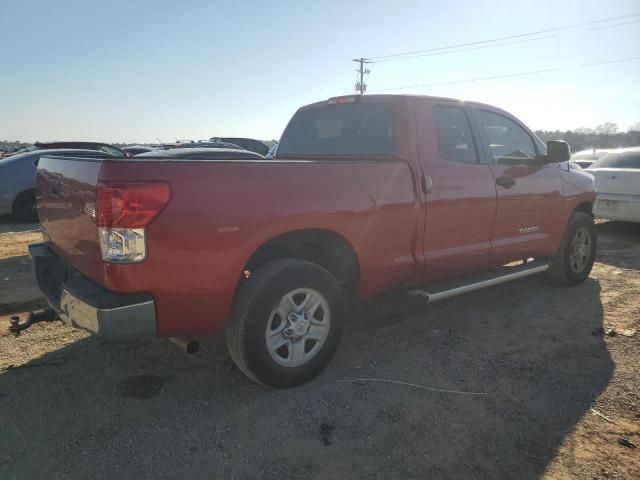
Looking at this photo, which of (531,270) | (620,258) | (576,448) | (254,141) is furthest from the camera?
(254,141)

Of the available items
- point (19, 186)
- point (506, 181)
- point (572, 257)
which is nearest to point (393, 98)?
point (506, 181)

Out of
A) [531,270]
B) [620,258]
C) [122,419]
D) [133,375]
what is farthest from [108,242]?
[620,258]

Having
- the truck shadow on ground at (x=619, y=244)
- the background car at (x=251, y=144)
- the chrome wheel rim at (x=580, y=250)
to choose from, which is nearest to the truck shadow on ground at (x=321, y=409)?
the chrome wheel rim at (x=580, y=250)

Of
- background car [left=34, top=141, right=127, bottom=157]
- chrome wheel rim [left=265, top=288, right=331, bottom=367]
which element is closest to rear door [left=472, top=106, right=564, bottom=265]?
chrome wheel rim [left=265, top=288, right=331, bottom=367]

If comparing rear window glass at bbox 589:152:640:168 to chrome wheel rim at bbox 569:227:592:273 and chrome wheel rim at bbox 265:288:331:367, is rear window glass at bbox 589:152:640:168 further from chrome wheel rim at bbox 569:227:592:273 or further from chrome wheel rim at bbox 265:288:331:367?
chrome wheel rim at bbox 265:288:331:367

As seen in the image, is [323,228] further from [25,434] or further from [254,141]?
[254,141]

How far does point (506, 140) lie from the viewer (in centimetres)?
462

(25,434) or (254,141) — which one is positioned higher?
(254,141)

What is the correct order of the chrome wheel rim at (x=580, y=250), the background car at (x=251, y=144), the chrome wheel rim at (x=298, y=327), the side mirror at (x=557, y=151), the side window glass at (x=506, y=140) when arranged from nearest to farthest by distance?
the chrome wheel rim at (x=298, y=327) < the side window glass at (x=506, y=140) < the side mirror at (x=557, y=151) < the chrome wheel rim at (x=580, y=250) < the background car at (x=251, y=144)

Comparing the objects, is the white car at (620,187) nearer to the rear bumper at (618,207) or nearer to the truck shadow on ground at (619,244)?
the rear bumper at (618,207)

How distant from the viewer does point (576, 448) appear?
257cm

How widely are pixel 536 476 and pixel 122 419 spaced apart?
7.36 ft

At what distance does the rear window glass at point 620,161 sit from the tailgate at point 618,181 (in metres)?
0.25

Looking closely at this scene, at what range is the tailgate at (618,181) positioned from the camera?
819cm
